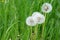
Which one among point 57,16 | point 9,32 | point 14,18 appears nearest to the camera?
point 9,32

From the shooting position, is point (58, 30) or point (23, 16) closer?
point (58, 30)

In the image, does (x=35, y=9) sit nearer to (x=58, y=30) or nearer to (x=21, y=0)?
(x=21, y=0)

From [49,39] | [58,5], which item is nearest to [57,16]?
[58,5]

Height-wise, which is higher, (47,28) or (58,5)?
(58,5)

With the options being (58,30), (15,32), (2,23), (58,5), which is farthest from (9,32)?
(58,5)

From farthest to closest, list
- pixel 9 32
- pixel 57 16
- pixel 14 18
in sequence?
pixel 57 16 → pixel 14 18 → pixel 9 32

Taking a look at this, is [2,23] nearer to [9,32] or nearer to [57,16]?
[9,32]

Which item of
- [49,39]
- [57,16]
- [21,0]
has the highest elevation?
[21,0]
